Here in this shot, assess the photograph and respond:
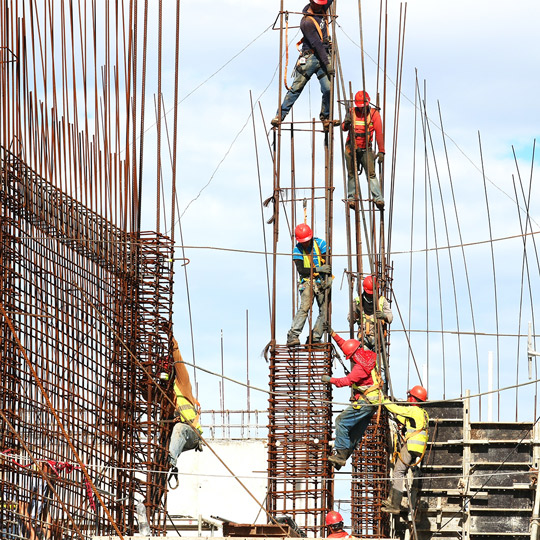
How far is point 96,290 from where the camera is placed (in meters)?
21.3

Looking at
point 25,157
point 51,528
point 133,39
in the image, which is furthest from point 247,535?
point 133,39

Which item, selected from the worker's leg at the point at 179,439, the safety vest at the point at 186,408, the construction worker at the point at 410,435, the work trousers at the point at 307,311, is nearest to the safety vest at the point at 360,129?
the work trousers at the point at 307,311

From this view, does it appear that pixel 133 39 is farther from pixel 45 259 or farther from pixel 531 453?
pixel 531 453

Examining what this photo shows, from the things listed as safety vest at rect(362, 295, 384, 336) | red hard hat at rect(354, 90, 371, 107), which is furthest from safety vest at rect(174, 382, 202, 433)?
red hard hat at rect(354, 90, 371, 107)

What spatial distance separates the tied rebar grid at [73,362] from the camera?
19391 millimetres

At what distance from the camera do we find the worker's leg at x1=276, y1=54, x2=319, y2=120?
2434cm

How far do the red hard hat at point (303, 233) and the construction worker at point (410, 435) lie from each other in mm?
3007

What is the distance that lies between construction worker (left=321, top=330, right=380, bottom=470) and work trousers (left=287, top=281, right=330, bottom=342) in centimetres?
130

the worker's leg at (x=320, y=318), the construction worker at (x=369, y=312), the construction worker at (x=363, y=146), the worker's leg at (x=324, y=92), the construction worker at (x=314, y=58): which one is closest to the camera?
the worker's leg at (x=320, y=318)

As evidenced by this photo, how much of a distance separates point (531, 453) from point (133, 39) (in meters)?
9.36

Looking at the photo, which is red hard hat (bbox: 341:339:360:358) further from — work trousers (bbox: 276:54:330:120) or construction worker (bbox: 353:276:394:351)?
work trousers (bbox: 276:54:330:120)

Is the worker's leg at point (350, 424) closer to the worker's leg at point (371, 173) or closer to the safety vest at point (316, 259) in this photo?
the safety vest at point (316, 259)

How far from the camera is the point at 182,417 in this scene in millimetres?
22125

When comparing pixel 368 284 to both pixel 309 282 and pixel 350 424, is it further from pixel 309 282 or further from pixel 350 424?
pixel 350 424
